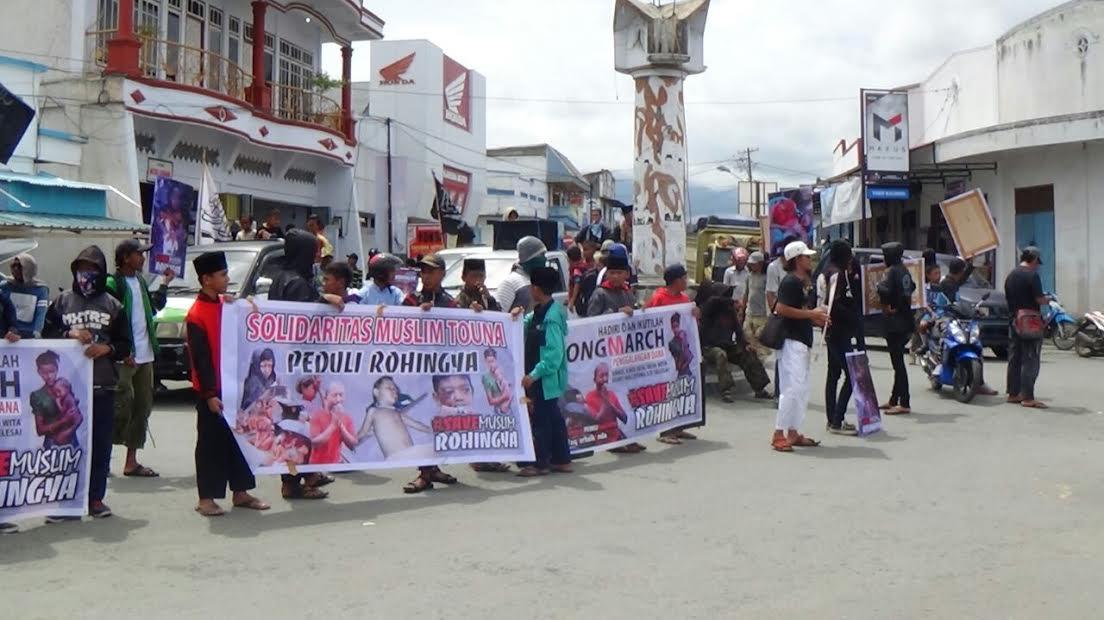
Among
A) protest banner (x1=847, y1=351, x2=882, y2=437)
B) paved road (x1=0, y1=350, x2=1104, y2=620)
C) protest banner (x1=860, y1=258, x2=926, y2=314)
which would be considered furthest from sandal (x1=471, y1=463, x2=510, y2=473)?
protest banner (x1=860, y1=258, x2=926, y2=314)

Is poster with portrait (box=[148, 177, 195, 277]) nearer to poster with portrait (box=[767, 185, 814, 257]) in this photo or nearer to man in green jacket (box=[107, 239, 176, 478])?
man in green jacket (box=[107, 239, 176, 478])

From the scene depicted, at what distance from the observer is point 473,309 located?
860 cm

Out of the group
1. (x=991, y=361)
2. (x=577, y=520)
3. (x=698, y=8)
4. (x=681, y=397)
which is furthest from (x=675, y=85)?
(x=577, y=520)

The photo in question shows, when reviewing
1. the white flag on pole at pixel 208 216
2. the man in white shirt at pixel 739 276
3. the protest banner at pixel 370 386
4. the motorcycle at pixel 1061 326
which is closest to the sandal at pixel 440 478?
the protest banner at pixel 370 386

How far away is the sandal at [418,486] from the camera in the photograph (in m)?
8.12

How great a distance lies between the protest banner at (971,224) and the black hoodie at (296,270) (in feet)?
36.0

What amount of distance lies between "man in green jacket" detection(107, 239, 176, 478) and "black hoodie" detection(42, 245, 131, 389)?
0.18 m

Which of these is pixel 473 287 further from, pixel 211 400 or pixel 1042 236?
pixel 1042 236

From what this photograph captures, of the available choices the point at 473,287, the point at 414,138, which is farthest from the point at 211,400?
the point at 414,138

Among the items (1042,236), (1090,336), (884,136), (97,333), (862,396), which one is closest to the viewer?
(97,333)

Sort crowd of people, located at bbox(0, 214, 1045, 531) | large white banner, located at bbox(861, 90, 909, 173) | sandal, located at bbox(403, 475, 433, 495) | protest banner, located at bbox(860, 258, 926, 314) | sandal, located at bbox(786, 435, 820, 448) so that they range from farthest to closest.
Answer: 1. large white banner, located at bbox(861, 90, 909, 173)
2. protest banner, located at bbox(860, 258, 926, 314)
3. sandal, located at bbox(786, 435, 820, 448)
4. sandal, located at bbox(403, 475, 433, 495)
5. crowd of people, located at bbox(0, 214, 1045, 531)

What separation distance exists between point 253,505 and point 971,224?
12006 millimetres

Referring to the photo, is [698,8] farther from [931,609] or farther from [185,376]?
[931,609]

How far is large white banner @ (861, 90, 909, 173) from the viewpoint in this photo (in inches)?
1133
